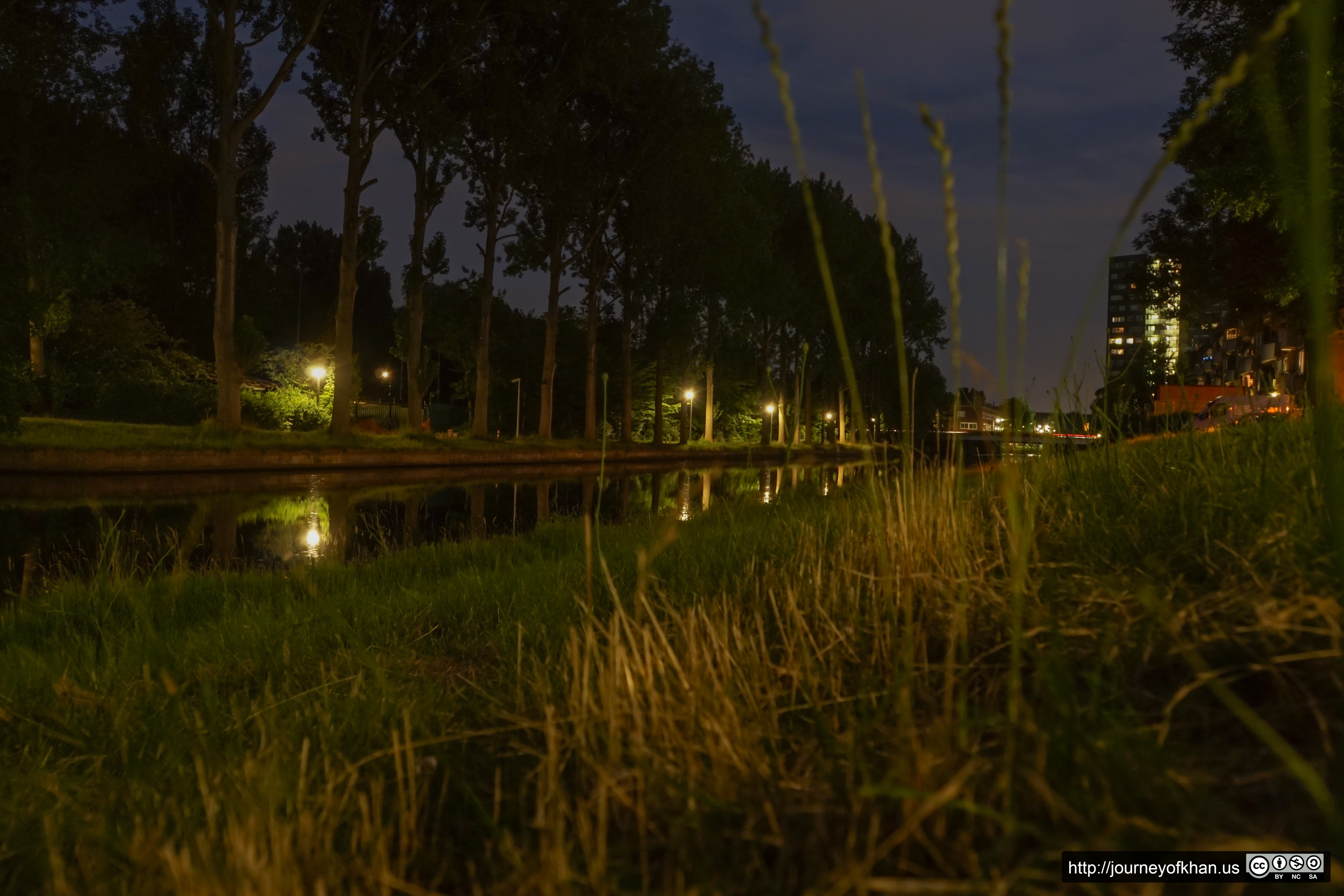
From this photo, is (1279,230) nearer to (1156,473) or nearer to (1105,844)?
(1156,473)

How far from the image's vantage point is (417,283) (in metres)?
26.8

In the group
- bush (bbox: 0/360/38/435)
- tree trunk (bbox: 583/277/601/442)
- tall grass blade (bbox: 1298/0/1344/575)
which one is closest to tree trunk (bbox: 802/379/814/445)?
tree trunk (bbox: 583/277/601/442)

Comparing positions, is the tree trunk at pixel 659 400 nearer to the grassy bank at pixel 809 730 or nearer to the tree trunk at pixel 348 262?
the tree trunk at pixel 348 262

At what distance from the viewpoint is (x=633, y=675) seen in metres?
2.37

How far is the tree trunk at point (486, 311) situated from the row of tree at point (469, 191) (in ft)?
0.30

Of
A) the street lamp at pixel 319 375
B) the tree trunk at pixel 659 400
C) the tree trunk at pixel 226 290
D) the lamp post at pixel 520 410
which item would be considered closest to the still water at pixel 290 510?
the tree trunk at pixel 226 290

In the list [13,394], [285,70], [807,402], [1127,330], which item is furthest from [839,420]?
[1127,330]

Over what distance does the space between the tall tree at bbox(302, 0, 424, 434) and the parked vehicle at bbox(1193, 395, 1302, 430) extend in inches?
822

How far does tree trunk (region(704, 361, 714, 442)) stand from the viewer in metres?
39.9

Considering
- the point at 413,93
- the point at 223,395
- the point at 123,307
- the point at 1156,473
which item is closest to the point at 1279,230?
the point at 1156,473

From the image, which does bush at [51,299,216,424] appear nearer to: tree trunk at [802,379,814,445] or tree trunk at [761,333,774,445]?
tree trunk at [802,379,814,445]

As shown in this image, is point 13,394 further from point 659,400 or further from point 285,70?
point 659,400

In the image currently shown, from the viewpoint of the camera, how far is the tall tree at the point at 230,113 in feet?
69.5

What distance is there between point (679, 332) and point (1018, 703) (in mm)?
34809
